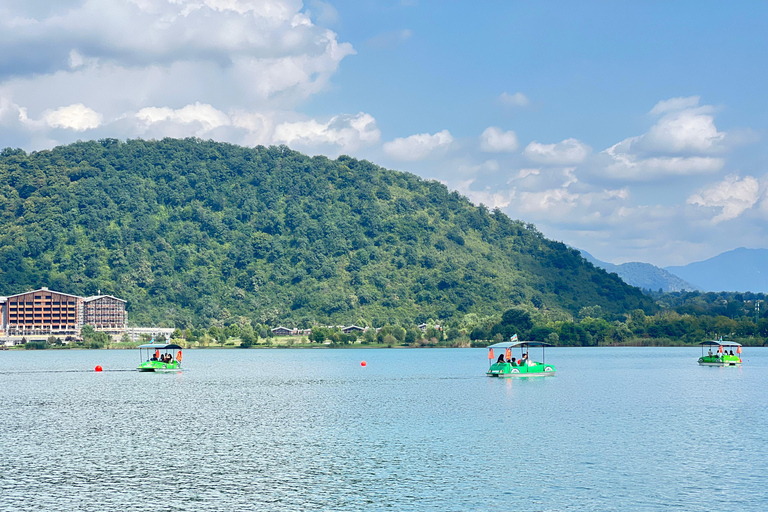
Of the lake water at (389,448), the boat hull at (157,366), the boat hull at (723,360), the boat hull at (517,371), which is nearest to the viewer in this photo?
the lake water at (389,448)

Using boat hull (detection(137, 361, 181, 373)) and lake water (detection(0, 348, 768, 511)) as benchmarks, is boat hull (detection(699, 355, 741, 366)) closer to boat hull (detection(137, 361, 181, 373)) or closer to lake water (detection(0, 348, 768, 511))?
lake water (detection(0, 348, 768, 511))

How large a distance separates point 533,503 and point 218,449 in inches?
890

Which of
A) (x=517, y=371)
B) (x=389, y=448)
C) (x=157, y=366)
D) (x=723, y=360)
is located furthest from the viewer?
(x=723, y=360)

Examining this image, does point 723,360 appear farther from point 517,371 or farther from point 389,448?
point 389,448

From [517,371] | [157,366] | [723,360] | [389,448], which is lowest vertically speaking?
[389,448]

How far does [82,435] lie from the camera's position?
58.9 meters

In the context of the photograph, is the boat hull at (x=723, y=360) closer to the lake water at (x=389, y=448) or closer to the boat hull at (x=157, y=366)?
the lake water at (x=389, y=448)

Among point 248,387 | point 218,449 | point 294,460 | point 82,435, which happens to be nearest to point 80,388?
point 248,387

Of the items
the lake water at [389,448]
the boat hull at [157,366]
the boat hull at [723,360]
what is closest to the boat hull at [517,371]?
the lake water at [389,448]

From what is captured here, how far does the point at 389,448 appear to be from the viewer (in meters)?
52.4

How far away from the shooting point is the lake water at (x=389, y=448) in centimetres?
3891

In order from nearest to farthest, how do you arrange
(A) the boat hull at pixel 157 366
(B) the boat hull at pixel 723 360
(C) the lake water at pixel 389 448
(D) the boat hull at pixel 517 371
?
(C) the lake water at pixel 389 448 → (D) the boat hull at pixel 517 371 → (A) the boat hull at pixel 157 366 → (B) the boat hull at pixel 723 360

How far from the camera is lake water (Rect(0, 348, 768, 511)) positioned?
38906 mm

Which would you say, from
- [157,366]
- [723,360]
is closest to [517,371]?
[723,360]
